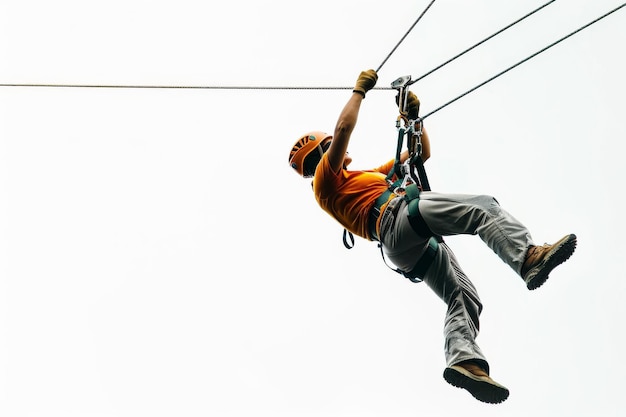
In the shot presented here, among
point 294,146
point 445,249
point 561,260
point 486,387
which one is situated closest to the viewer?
point 561,260

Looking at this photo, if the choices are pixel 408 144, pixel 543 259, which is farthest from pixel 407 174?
pixel 543 259

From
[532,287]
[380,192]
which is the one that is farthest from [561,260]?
[380,192]

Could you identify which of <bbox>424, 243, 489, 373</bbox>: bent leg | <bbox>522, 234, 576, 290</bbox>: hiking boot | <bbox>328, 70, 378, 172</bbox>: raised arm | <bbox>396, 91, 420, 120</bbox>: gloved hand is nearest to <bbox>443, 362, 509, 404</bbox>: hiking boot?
<bbox>424, 243, 489, 373</bbox>: bent leg

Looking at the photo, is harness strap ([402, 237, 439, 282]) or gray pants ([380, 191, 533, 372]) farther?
harness strap ([402, 237, 439, 282])

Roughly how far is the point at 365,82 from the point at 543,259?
1.78 meters

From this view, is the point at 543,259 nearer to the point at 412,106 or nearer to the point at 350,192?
the point at 350,192

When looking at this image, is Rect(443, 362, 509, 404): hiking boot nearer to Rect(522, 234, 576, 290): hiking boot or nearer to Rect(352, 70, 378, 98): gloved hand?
Rect(522, 234, 576, 290): hiking boot

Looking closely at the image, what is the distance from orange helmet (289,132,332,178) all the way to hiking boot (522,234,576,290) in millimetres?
2216

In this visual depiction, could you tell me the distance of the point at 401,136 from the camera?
20.7 feet

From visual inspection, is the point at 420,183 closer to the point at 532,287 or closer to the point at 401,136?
the point at 401,136

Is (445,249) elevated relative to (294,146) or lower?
lower

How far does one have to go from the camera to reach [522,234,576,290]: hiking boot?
5094mm

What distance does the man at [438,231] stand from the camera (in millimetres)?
5395

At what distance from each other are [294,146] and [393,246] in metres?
1.40
